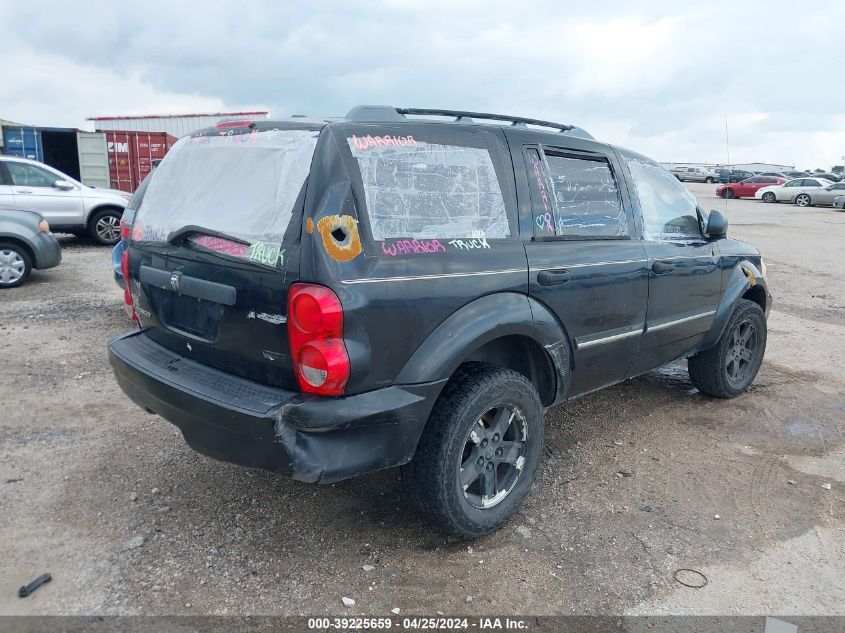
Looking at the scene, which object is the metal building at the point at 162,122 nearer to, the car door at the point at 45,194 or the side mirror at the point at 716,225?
the car door at the point at 45,194

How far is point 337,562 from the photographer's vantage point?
300cm

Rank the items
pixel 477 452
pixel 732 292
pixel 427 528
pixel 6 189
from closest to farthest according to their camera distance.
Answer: pixel 477 452 < pixel 427 528 < pixel 732 292 < pixel 6 189

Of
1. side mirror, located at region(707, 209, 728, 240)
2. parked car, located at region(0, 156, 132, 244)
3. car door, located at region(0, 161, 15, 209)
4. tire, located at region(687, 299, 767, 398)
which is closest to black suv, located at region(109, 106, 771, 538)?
side mirror, located at region(707, 209, 728, 240)

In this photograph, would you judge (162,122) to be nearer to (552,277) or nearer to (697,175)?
(552,277)

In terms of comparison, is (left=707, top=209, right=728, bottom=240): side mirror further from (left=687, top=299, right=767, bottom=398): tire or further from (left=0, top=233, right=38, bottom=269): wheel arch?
(left=0, top=233, right=38, bottom=269): wheel arch

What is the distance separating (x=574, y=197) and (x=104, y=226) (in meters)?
10.7

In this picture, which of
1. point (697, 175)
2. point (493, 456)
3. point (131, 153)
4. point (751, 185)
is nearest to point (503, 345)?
point (493, 456)

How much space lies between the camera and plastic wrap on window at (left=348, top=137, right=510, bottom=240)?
9.03 feet

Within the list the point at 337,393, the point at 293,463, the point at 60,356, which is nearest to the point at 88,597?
the point at 293,463

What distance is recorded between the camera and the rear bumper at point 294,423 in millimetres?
2566

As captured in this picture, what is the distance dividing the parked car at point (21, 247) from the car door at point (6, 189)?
273cm

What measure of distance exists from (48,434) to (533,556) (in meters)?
3.14

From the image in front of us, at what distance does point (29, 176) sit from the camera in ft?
36.8

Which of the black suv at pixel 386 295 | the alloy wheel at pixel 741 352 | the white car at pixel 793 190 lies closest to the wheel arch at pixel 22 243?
the black suv at pixel 386 295
